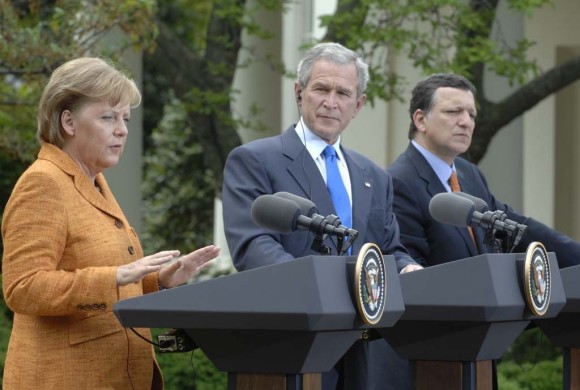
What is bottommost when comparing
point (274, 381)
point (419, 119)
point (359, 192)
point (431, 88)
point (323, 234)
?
point (274, 381)

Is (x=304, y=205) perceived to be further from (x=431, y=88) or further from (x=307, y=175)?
(x=431, y=88)

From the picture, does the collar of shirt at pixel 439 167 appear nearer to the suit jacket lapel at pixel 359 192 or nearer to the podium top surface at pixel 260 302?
the suit jacket lapel at pixel 359 192

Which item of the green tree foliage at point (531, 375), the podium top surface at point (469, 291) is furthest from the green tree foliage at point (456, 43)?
the podium top surface at point (469, 291)

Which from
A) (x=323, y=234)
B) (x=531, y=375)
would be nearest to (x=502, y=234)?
(x=323, y=234)

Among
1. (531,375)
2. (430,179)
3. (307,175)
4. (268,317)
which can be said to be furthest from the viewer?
(531,375)

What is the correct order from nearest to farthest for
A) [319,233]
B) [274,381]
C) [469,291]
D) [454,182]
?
[274,381], [319,233], [469,291], [454,182]

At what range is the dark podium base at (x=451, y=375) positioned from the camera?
4754 mm

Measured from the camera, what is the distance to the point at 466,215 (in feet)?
15.5

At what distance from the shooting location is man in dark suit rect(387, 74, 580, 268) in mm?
5824

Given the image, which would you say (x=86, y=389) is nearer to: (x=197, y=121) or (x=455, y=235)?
(x=455, y=235)

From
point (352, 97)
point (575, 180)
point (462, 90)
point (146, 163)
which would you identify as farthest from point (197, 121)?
point (146, 163)

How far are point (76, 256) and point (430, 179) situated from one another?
2.15 meters

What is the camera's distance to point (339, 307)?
3869 millimetres

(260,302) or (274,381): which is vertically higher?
(260,302)
